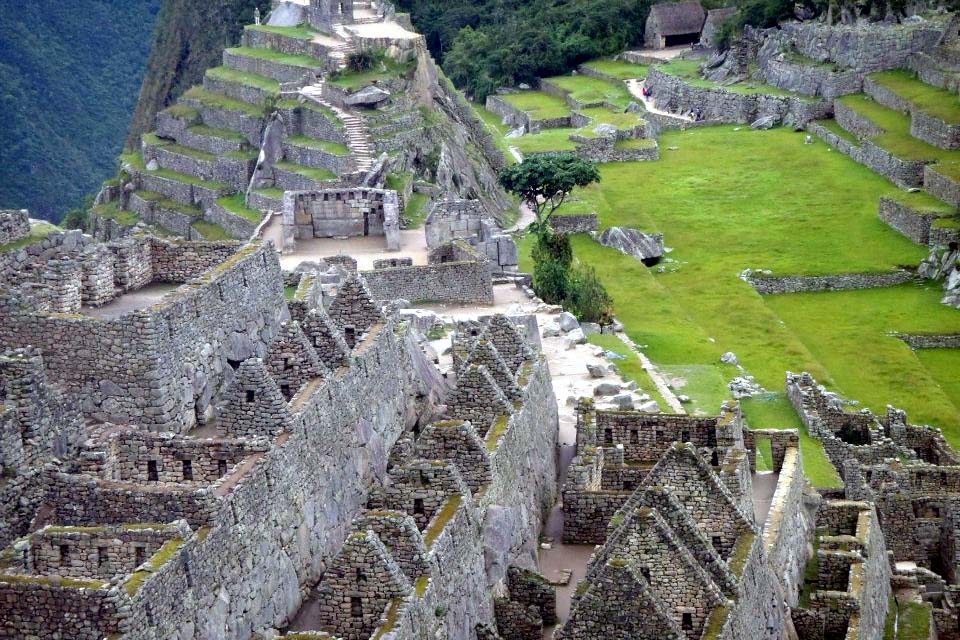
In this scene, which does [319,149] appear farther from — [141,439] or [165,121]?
[141,439]

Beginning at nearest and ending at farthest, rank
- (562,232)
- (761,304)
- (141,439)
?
(141,439), (761,304), (562,232)

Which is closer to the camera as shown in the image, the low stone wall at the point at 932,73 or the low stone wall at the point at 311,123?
the low stone wall at the point at 311,123

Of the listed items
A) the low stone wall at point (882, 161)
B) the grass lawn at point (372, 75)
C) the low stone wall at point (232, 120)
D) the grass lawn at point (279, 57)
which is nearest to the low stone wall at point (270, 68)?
the grass lawn at point (279, 57)

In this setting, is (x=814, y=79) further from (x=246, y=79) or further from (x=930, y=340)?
(x=930, y=340)

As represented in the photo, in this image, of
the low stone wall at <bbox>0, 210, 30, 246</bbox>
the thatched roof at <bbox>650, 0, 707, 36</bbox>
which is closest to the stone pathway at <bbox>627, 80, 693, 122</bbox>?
the thatched roof at <bbox>650, 0, 707, 36</bbox>

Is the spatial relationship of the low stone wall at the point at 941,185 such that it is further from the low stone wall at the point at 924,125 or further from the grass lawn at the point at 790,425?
the grass lawn at the point at 790,425

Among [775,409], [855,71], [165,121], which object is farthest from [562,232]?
[855,71]

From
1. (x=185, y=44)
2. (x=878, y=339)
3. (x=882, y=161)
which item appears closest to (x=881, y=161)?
(x=882, y=161)
